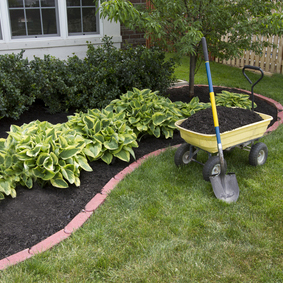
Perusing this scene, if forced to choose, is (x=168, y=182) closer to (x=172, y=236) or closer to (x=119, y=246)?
(x=172, y=236)

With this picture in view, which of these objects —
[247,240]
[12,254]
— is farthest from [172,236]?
[12,254]

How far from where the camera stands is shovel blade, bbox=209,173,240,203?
126 inches

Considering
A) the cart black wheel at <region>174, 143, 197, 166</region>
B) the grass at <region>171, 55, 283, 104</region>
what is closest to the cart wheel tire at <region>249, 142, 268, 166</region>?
the cart black wheel at <region>174, 143, 197, 166</region>

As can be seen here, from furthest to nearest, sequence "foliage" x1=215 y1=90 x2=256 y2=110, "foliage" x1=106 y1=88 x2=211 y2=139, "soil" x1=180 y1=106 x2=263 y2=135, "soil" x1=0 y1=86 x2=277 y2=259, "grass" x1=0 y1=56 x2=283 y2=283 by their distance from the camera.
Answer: "foliage" x1=215 y1=90 x2=256 y2=110 → "foliage" x1=106 y1=88 x2=211 y2=139 → "soil" x1=180 y1=106 x2=263 y2=135 → "soil" x1=0 y1=86 x2=277 y2=259 → "grass" x1=0 y1=56 x2=283 y2=283

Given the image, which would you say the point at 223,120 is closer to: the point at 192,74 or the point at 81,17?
the point at 192,74

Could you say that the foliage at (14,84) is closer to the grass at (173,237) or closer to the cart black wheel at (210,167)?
the grass at (173,237)

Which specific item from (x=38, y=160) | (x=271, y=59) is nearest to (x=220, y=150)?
(x=38, y=160)

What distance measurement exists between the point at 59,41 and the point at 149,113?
2.61 m

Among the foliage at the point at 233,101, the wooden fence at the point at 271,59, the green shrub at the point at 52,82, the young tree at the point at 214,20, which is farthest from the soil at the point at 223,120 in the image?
the wooden fence at the point at 271,59

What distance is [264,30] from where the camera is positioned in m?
5.00

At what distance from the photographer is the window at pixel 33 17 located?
5.45 metres

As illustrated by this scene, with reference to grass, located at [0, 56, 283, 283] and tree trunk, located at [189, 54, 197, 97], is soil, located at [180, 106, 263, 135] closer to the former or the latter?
grass, located at [0, 56, 283, 283]

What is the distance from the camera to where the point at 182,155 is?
3738 millimetres

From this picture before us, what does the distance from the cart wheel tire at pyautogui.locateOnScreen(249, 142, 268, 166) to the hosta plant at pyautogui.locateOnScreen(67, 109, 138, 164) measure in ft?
4.77
